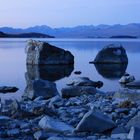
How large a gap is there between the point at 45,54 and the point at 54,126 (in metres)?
47.4

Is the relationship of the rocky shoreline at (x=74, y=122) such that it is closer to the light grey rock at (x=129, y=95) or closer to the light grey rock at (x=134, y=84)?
the light grey rock at (x=129, y=95)

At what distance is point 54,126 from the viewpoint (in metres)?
10.0

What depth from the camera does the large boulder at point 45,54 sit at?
56.6 metres

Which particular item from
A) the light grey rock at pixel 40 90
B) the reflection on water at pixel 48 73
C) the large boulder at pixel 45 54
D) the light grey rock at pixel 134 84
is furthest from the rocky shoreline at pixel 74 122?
the large boulder at pixel 45 54

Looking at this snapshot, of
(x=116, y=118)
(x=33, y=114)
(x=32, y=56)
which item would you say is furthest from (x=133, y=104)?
(x=32, y=56)

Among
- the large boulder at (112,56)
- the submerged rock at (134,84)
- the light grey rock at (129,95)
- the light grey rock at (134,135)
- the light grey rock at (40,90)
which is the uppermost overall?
the light grey rock at (134,135)

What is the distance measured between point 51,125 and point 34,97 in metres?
10.9

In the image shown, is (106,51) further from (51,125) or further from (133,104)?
(51,125)

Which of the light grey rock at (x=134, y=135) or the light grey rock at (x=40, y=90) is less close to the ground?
the light grey rock at (x=134, y=135)

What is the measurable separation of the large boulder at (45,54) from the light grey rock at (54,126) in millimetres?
45967

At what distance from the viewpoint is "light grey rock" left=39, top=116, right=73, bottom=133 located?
32.5 feet

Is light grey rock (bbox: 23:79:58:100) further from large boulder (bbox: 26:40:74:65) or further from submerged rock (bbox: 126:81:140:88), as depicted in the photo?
large boulder (bbox: 26:40:74:65)

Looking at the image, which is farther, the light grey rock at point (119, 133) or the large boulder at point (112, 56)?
the large boulder at point (112, 56)

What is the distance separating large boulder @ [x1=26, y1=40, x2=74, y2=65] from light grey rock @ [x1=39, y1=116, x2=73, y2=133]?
46.0 metres
